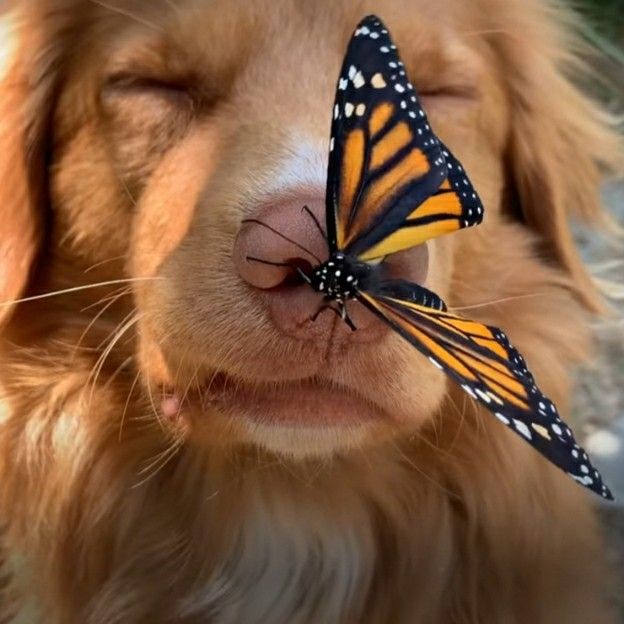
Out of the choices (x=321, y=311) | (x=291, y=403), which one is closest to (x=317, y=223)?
(x=321, y=311)

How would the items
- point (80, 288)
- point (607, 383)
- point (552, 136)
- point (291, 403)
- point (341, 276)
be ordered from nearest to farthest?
point (341, 276)
point (291, 403)
point (80, 288)
point (552, 136)
point (607, 383)

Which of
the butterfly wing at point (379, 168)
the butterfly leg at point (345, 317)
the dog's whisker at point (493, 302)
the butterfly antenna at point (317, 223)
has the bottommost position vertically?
the dog's whisker at point (493, 302)

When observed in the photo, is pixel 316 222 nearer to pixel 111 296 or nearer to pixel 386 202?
pixel 386 202

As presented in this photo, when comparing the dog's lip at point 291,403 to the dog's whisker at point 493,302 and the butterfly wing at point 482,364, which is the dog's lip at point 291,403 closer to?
the butterfly wing at point 482,364

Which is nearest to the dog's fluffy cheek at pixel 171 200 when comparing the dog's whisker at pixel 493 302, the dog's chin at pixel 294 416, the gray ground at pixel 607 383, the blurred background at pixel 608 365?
the dog's chin at pixel 294 416

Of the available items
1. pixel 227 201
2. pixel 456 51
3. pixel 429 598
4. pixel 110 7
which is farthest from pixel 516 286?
pixel 110 7

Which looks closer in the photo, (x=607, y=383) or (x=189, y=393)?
(x=189, y=393)

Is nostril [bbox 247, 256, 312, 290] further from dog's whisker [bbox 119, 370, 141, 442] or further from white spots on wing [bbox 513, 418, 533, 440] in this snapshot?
dog's whisker [bbox 119, 370, 141, 442]
